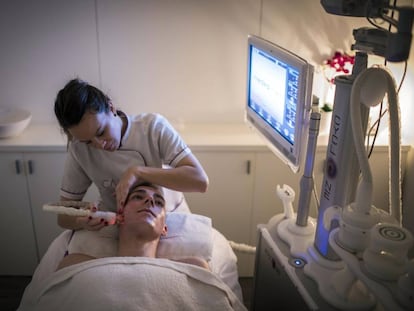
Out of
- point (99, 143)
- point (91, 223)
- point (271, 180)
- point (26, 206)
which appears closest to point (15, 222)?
point (26, 206)

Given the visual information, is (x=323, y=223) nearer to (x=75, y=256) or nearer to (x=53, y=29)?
(x=75, y=256)

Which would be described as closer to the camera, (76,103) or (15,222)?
(76,103)

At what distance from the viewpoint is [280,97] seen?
153 centimetres

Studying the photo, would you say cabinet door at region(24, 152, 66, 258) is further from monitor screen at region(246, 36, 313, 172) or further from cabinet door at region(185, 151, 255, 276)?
monitor screen at region(246, 36, 313, 172)

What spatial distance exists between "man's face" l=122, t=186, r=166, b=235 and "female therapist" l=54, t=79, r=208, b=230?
0.05 meters

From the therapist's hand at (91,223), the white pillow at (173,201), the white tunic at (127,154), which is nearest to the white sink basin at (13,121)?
the white tunic at (127,154)

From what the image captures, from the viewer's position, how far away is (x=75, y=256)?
1.56m

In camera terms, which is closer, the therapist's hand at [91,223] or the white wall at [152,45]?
the therapist's hand at [91,223]

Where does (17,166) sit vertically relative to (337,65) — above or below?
below

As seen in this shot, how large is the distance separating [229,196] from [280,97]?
0.89 m

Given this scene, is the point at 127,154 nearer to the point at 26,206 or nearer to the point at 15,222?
the point at 26,206

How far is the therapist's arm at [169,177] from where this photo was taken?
4.94 feet

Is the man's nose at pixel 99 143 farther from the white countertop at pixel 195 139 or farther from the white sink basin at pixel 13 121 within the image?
the white sink basin at pixel 13 121

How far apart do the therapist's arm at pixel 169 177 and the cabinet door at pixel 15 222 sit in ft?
3.01
